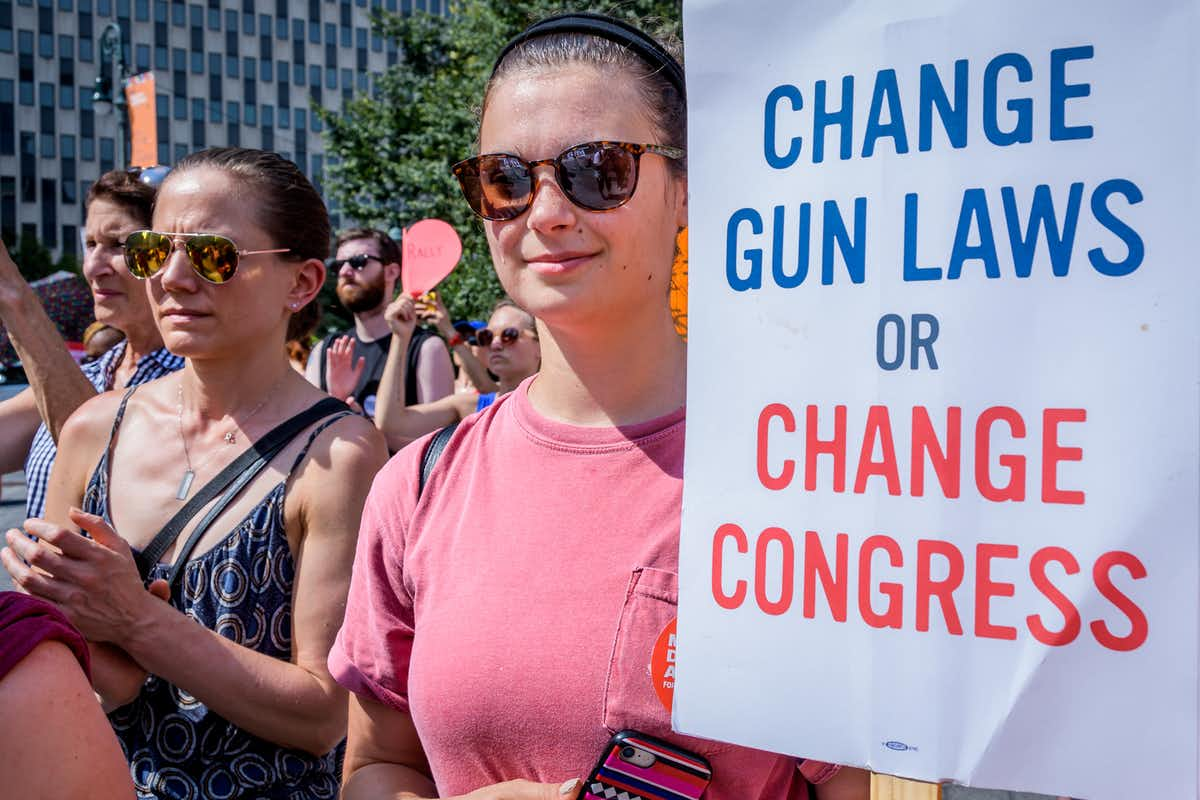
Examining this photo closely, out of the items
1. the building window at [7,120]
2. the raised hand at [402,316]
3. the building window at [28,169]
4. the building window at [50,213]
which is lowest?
the raised hand at [402,316]

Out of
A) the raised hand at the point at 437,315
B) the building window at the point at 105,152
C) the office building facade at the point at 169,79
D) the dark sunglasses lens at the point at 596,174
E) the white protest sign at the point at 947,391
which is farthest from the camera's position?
the building window at the point at 105,152

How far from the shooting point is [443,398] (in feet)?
16.3

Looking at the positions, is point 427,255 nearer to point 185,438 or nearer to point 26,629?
point 185,438

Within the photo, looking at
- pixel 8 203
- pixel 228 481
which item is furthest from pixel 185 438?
pixel 8 203

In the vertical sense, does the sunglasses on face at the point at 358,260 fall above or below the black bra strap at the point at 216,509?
above

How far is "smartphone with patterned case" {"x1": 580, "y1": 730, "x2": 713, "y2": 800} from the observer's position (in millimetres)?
1328

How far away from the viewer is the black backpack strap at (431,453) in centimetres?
162

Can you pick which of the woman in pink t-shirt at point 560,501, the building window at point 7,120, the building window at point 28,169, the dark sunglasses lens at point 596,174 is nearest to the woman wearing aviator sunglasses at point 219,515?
the woman in pink t-shirt at point 560,501

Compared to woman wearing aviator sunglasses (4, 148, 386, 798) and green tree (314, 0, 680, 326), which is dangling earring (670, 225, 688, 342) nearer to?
woman wearing aviator sunglasses (4, 148, 386, 798)

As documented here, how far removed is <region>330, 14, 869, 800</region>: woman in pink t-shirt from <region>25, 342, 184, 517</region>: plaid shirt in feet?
4.54

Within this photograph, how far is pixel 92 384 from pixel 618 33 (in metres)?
2.13

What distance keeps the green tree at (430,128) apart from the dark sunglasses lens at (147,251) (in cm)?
1229

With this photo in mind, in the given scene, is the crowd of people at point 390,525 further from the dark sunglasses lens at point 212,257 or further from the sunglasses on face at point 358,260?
the sunglasses on face at point 358,260

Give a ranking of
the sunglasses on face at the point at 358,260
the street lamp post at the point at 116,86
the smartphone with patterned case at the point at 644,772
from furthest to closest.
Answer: the street lamp post at the point at 116,86 → the sunglasses on face at the point at 358,260 → the smartphone with patterned case at the point at 644,772
